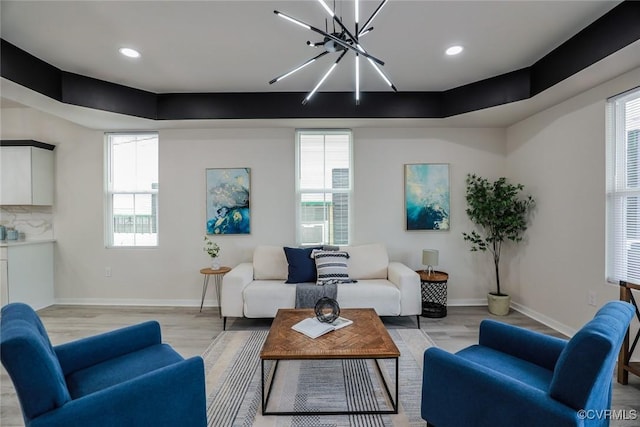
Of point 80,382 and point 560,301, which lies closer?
point 80,382

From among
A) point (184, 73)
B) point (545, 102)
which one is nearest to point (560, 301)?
point (545, 102)

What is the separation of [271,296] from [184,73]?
2.57 meters

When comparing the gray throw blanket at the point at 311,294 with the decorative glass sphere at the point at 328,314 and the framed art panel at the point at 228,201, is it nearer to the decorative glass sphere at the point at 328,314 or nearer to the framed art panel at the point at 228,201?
the decorative glass sphere at the point at 328,314

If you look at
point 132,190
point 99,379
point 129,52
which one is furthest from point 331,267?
point 132,190

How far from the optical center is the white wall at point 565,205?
281 centimetres

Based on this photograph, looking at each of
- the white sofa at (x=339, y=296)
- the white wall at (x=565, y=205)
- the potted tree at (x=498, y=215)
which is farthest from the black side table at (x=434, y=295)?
the white wall at (x=565, y=205)

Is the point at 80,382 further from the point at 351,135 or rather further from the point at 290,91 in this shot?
the point at 351,135

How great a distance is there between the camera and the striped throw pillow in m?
3.48

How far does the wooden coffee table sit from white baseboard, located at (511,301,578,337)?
227 cm

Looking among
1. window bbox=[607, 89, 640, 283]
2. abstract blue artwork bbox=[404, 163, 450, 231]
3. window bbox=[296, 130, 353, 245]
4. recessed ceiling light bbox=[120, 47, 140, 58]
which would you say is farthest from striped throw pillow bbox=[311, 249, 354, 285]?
recessed ceiling light bbox=[120, 47, 140, 58]

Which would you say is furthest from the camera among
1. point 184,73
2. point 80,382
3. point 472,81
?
point 472,81

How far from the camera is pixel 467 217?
13.7ft

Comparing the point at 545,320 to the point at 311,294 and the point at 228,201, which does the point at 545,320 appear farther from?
the point at 228,201

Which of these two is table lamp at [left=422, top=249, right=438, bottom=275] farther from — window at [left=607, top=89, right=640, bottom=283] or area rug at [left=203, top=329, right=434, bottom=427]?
window at [left=607, top=89, right=640, bottom=283]
